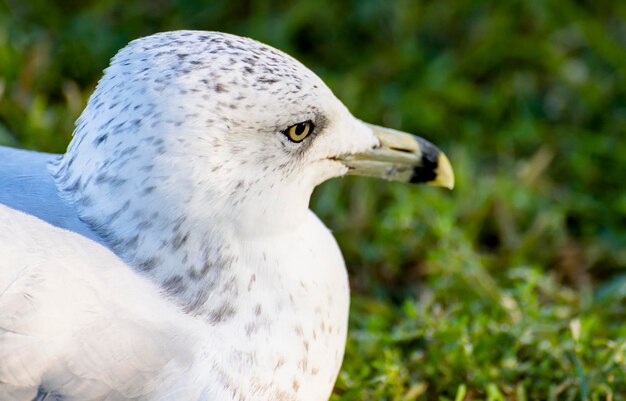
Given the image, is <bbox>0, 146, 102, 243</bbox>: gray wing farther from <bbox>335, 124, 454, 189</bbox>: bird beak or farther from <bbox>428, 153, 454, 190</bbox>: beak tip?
<bbox>428, 153, 454, 190</bbox>: beak tip

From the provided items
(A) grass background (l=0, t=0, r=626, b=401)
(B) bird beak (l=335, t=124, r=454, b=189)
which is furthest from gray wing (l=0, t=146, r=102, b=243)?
(A) grass background (l=0, t=0, r=626, b=401)

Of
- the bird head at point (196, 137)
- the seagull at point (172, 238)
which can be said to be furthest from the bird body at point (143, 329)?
→ the bird head at point (196, 137)

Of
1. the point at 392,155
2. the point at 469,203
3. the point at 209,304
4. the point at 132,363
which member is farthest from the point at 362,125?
the point at 469,203

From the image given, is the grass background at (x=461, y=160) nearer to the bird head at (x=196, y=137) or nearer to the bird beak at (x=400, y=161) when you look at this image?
the bird beak at (x=400, y=161)

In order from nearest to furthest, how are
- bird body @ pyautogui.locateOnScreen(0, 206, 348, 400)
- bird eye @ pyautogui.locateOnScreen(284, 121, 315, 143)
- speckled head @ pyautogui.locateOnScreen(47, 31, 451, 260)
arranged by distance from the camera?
bird body @ pyautogui.locateOnScreen(0, 206, 348, 400), speckled head @ pyautogui.locateOnScreen(47, 31, 451, 260), bird eye @ pyautogui.locateOnScreen(284, 121, 315, 143)

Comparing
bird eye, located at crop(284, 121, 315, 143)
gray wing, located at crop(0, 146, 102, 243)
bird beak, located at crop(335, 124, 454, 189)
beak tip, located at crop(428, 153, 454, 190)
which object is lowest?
beak tip, located at crop(428, 153, 454, 190)

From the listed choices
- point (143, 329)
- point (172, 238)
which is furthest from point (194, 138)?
point (143, 329)

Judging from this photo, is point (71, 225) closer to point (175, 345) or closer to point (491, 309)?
point (175, 345)
